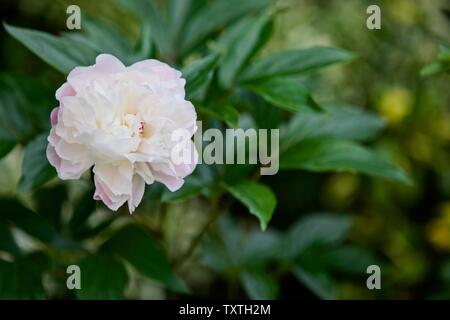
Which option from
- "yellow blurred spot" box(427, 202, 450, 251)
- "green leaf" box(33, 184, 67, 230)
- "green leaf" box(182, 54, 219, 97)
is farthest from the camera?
"yellow blurred spot" box(427, 202, 450, 251)

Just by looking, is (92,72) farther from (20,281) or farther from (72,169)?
(20,281)

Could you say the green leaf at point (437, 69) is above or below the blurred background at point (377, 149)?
below

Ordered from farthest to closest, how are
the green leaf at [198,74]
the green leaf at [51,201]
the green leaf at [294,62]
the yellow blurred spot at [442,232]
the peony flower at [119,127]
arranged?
the yellow blurred spot at [442,232]
the green leaf at [51,201]
the green leaf at [294,62]
the green leaf at [198,74]
the peony flower at [119,127]

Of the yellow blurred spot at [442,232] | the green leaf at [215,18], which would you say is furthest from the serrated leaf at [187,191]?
the yellow blurred spot at [442,232]

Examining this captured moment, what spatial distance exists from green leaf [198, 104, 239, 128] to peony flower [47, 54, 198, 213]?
11cm

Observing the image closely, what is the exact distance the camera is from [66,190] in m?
→ 1.34

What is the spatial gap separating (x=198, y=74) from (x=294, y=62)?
203mm

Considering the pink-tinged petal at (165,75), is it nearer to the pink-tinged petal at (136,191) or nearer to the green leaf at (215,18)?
the pink-tinged petal at (136,191)

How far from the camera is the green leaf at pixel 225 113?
948 millimetres

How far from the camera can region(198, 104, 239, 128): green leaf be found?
95 cm

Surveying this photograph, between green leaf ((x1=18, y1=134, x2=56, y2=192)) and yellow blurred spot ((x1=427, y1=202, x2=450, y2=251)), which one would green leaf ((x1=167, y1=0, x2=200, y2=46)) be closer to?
green leaf ((x1=18, y1=134, x2=56, y2=192))

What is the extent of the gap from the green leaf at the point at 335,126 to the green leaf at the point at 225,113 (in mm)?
213

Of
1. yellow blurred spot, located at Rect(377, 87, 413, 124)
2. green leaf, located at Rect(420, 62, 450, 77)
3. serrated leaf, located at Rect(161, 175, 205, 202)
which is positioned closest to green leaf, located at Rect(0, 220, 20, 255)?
serrated leaf, located at Rect(161, 175, 205, 202)

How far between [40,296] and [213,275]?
0.91 m
